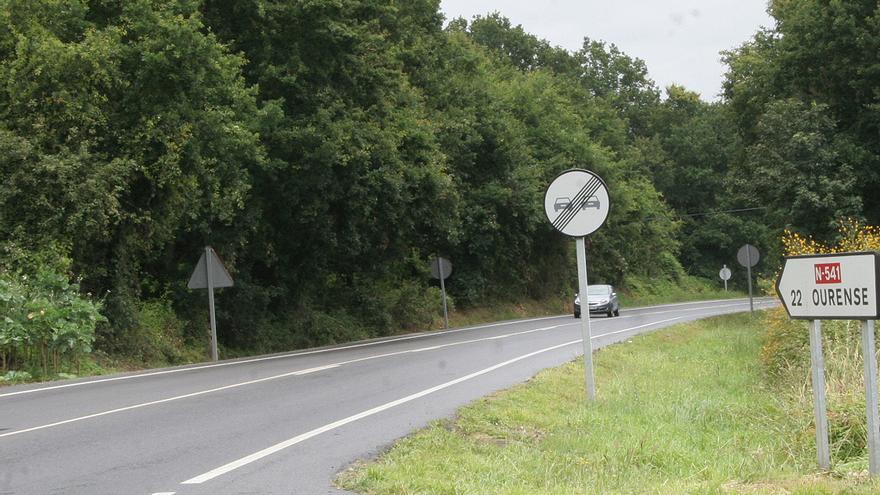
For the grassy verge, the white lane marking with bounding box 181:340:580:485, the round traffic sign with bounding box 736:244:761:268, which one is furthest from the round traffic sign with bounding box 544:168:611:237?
the round traffic sign with bounding box 736:244:761:268

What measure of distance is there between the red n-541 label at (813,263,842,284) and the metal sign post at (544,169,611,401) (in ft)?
12.3

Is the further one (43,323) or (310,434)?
(43,323)

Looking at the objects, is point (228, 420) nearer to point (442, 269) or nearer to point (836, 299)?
point (836, 299)

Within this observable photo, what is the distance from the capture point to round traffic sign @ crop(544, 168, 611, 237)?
1060 centimetres

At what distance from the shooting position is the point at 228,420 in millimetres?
10320

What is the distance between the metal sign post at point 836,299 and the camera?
6.52 m

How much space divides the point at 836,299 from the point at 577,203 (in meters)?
4.25

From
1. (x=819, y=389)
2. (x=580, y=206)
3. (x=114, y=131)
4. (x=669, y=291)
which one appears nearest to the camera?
(x=819, y=389)

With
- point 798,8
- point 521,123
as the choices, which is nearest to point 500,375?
point 798,8

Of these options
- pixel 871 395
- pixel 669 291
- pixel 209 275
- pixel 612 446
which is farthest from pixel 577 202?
pixel 669 291

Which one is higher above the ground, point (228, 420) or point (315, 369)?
point (228, 420)

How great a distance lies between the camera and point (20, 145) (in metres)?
18.8

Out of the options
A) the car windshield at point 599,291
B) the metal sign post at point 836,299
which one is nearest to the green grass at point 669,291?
the car windshield at point 599,291

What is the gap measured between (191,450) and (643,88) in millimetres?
83986
